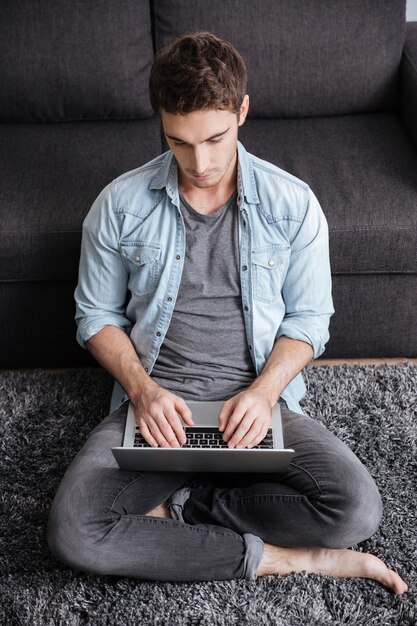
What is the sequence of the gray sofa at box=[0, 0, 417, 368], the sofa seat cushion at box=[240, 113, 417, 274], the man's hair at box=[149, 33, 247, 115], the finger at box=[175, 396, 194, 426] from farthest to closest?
the gray sofa at box=[0, 0, 417, 368] → the sofa seat cushion at box=[240, 113, 417, 274] → the finger at box=[175, 396, 194, 426] → the man's hair at box=[149, 33, 247, 115]

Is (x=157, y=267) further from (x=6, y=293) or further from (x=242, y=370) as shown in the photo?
(x=6, y=293)

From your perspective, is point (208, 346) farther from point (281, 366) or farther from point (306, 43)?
point (306, 43)

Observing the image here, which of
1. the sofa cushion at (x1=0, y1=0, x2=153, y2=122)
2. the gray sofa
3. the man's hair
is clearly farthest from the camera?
the sofa cushion at (x1=0, y1=0, x2=153, y2=122)

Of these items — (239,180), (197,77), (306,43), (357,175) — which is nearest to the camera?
Answer: (197,77)

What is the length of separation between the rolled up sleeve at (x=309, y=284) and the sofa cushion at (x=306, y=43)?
0.78m

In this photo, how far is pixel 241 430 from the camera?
148 cm

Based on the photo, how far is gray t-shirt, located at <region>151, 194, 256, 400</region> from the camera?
1.64 metres

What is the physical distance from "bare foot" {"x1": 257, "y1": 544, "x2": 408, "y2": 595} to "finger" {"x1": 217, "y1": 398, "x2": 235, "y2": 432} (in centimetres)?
28

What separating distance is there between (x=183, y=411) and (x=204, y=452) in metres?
0.12

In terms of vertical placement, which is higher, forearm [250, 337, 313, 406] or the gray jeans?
forearm [250, 337, 313, 406]

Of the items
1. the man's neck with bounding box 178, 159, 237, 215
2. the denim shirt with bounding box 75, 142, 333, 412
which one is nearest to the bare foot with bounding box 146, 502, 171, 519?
the denim shirt with bounding box 75, 142, 333, 412

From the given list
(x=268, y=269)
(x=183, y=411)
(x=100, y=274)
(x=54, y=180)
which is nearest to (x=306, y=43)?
(x=54, y=180)

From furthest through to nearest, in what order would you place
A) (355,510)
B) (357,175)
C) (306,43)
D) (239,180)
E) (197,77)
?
(306,43) < (357,175) < (239,180) < (355,510) < (197,77)

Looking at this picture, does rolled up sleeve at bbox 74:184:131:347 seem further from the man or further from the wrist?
the wrist
